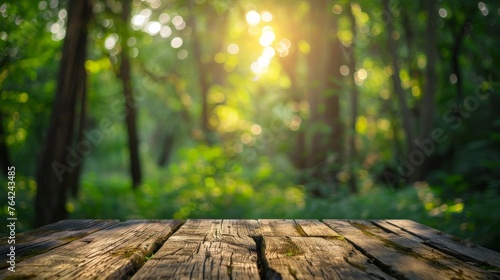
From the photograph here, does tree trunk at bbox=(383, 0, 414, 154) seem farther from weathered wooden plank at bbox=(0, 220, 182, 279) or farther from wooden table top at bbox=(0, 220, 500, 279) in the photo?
weathered wooden plank at bbox=(0, 220, 182, 279)

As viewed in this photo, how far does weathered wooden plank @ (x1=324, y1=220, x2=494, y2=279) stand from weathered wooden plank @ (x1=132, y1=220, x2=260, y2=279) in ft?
1.61

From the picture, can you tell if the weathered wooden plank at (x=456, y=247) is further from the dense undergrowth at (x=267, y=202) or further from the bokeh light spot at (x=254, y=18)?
the bokeh light spot at (x=254, y=18)

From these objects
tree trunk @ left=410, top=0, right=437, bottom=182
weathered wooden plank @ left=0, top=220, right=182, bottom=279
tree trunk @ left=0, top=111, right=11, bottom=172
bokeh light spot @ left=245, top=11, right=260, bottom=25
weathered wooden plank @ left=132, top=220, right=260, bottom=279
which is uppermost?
bokeh light spot @ left=245, top=11, right=260, bottom=25

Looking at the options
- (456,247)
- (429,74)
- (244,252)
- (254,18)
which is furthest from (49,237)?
(254,18)

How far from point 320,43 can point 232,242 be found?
9.19 m

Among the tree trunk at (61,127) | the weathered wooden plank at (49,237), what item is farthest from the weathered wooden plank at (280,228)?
the tree trunk at (61,127)

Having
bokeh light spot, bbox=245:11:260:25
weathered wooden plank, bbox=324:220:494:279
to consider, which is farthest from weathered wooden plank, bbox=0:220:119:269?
bokeh light spot, bbox=245:11:260:25

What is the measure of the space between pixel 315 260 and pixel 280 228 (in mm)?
839

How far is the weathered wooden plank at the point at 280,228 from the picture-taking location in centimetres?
248

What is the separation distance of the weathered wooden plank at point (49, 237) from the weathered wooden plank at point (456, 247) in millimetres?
1734

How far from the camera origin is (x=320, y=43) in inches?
426

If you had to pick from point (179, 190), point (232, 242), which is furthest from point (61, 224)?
point (179, 190)

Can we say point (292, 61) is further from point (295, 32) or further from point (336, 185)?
point (336, 185)

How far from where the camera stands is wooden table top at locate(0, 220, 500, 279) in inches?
64.9
